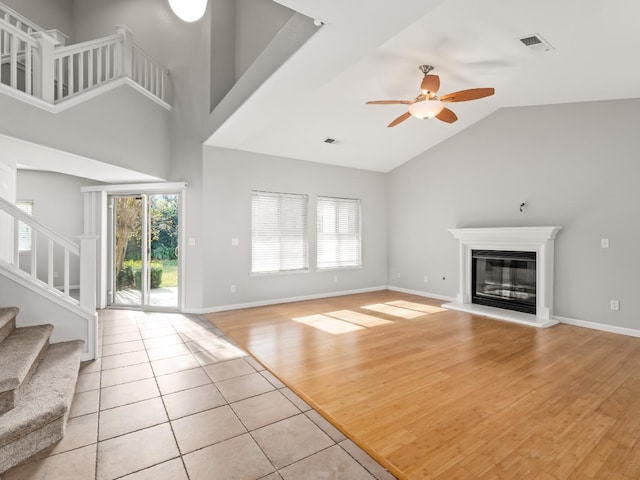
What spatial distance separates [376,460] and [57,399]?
7.08 ft

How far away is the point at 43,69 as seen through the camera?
368cm

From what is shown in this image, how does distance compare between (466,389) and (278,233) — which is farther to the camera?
(278,233)

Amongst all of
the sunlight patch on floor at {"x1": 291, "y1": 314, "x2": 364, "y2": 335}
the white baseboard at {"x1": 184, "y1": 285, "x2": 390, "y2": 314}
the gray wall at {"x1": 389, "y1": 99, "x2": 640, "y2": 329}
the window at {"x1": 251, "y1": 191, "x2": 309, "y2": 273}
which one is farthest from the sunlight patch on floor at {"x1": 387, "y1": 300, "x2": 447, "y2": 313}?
the window at {"x1": 251, "y1": 191, "x2": 309, "y2": 273}

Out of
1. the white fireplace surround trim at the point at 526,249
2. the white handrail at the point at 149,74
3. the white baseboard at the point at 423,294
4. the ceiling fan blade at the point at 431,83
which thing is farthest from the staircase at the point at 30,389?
the white baseboard at the point at 423,294

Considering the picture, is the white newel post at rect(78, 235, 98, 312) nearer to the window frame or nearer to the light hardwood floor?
the light hardwood floor

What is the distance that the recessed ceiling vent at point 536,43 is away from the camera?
3248 millimetres

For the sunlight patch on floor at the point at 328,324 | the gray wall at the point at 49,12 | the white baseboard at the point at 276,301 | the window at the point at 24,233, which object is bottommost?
the sunlight patch on floor at the point at 328,324

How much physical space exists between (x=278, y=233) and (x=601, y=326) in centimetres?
512

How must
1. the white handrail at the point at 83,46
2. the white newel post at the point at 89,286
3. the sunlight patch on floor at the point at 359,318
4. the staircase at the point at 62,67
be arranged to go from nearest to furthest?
1. the white newel post at the point at 89,286
2. the staircase at the point at 62,67
3. the white handrail at the point at 83,46
4. the sunlight patch on floor at the point at 359,318

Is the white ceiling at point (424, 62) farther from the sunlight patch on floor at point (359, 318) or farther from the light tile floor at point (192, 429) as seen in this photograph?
the sunlight patch on floor at point (359, 318)

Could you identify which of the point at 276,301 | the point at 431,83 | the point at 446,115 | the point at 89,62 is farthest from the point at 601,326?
the point at 89,62

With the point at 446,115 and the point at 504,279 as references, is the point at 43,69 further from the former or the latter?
the point at 504,279

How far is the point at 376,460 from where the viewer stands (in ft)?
6.30

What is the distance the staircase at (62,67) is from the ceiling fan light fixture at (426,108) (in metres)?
3.99
